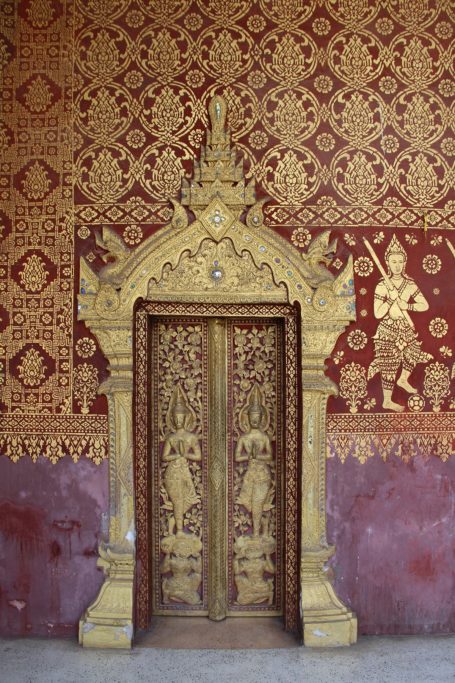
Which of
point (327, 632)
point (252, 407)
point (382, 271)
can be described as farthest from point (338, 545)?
point (382, 271)

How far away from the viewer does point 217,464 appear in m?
4.87

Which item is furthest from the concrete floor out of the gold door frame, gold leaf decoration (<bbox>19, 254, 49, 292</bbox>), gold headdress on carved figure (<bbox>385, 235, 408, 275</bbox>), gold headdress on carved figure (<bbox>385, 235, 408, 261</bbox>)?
gold headdress on carved figure (<bbox>385, 235, 408, 261</bbox>)

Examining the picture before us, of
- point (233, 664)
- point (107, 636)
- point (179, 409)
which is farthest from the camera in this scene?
point (179, 409)

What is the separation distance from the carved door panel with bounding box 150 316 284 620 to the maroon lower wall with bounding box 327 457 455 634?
0.49m

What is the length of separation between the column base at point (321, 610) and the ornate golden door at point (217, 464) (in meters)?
0.31

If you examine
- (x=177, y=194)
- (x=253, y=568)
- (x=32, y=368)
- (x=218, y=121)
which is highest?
(x=218, y=121)

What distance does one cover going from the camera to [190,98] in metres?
4.69

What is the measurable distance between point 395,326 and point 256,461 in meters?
1.45

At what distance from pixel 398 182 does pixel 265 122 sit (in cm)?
107

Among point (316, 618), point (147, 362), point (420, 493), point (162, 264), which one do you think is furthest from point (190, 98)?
point (316, 618)

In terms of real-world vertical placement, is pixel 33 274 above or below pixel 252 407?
above

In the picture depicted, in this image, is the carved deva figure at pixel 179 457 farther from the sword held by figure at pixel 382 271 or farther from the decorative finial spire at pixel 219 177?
the sword held by figure at pixel 382 271

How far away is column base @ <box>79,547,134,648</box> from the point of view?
14.7ft

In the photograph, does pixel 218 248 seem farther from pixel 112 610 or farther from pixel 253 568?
pixel 112 610
